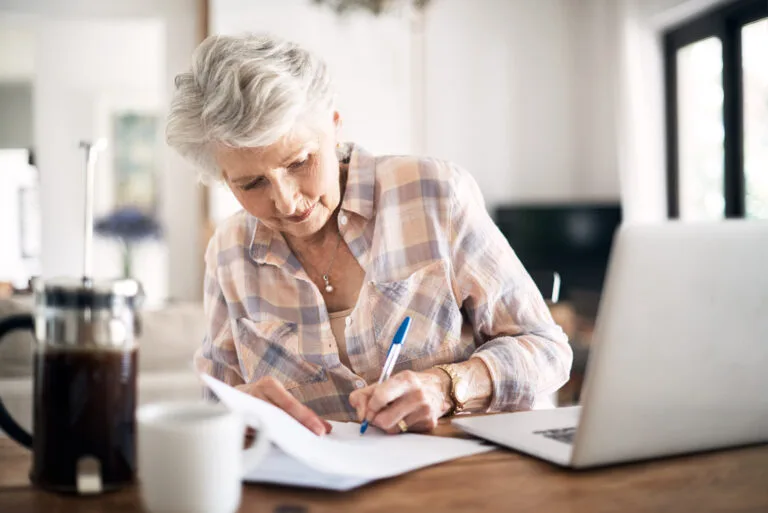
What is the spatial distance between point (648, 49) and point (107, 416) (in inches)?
159

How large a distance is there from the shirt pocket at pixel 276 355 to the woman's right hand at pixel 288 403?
31cm

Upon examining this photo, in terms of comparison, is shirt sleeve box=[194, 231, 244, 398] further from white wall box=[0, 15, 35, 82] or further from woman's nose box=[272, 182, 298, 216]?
white wall box=[0, 15, 35, 82]

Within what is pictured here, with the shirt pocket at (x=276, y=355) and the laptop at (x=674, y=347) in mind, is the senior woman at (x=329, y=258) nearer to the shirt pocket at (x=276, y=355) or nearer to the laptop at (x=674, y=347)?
the shirt pocket at (x=276, y=355)

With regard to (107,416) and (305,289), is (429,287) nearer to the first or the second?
(305,289)

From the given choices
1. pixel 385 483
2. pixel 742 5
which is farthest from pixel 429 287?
pixel 742 5

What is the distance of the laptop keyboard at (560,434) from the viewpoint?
34.4 inches

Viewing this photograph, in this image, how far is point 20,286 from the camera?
607 cm

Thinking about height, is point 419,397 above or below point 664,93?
below

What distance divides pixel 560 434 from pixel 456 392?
24cm

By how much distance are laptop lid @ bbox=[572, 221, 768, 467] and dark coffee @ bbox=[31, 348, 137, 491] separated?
1.41 feet

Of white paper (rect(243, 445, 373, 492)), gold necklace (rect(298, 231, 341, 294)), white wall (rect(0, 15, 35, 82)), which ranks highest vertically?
white wall (rect(0, 15, 35, 82))

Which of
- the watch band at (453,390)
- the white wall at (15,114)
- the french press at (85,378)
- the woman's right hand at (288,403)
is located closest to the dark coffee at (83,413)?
the french press at (85,378)

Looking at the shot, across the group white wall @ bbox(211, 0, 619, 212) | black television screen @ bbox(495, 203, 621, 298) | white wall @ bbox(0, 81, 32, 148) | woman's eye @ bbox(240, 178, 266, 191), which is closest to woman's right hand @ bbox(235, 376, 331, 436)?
woman's eye @ bbox(240, 178, 266, 191)

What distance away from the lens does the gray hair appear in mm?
1206
